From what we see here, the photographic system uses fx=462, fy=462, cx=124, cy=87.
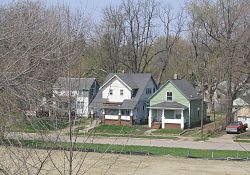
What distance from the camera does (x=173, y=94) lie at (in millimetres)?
48750

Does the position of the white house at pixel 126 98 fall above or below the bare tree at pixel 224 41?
below

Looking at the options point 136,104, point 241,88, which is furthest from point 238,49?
point 136,104

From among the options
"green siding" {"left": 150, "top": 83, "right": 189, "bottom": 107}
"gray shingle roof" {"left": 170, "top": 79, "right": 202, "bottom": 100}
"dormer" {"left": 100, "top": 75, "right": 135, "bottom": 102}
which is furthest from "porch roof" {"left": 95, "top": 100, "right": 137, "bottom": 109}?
"gray shingle roof" {"left": 170, "top": 79, "right": 202, "bottom": 100}

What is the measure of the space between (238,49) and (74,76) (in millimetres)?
41998

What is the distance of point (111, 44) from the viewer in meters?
69.3

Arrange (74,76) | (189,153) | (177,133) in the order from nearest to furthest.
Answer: (74,76)
(189,153)
(177,133)

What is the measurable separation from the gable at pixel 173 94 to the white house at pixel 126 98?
2416 millimetres

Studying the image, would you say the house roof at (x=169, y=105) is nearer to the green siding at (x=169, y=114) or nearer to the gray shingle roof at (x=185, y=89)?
the green siding at (x=169, y=114)

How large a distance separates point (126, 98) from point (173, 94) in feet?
18.6

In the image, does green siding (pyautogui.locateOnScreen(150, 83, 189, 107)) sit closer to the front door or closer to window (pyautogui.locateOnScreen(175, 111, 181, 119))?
the front door

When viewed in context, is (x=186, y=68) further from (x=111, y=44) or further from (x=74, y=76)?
(x=74, y=76)

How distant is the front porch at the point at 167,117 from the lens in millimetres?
46875

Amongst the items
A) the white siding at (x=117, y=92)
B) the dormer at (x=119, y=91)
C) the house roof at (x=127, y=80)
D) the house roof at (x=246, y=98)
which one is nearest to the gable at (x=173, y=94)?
the dormer at (x=119, y=91)

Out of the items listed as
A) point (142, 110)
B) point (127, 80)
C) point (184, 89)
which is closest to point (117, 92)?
point (127, 80)
